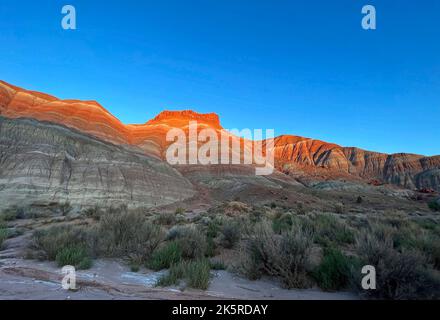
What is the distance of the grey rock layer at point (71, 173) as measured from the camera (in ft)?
93.0

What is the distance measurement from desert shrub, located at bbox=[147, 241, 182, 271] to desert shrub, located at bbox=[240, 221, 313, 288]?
1.59 metres

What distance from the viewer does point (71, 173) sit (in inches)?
1282

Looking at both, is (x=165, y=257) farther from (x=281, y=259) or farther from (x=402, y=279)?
(x=402, y=279)

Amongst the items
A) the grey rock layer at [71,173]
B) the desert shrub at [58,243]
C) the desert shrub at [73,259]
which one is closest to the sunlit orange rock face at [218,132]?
the grey rock layer at [71,173]

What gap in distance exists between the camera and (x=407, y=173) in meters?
96.3

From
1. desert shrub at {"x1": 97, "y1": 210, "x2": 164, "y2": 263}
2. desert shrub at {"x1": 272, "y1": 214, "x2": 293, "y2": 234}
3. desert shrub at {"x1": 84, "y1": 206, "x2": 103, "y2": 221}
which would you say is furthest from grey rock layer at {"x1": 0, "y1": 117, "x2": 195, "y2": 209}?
desert shrub at {"x1": 97, "y1": 210, "x2": 164, "y2": 263}

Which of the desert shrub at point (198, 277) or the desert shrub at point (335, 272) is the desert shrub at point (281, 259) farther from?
the desert shrub at point (198, 277)

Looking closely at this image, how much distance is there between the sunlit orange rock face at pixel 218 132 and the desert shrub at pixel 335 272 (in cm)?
5283

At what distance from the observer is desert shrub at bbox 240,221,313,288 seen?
18.9 ft

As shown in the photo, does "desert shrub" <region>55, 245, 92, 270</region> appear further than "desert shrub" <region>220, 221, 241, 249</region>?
No

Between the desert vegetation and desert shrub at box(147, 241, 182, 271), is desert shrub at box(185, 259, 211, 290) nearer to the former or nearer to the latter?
the desert vegetation

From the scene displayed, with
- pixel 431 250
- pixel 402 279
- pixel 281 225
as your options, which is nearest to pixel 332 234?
pixel 281 225
